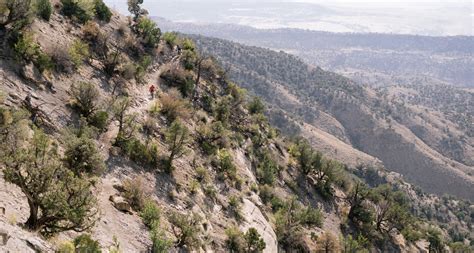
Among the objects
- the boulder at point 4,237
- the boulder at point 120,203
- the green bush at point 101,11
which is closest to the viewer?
the boulder at point 4,237

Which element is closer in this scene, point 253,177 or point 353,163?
point 253,177

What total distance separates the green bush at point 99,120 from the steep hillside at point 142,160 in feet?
0.20

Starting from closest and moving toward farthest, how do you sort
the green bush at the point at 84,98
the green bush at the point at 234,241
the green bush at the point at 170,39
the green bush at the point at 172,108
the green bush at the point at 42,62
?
the green bush at the point at 234,241
the green bush at the point at 84,98
the green bush at the point at 42,62
the green bush at the point at 172,108
the green bush at the point at 170,39

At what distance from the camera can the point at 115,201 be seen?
18.4 m

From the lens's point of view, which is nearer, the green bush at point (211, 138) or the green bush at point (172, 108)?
the green bush at point (211, 138)

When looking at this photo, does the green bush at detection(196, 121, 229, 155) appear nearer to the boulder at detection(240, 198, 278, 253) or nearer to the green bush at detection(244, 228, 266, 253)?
the boulder at detection(240, 198, 278, 253)

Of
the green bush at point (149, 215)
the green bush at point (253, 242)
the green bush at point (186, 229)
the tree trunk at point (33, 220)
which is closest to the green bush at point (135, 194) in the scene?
the green bush at point (149, 215)

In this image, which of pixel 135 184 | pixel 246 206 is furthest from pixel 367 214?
pixel 135 184

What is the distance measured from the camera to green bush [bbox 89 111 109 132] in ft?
77.0

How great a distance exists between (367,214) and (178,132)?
25.9 metres

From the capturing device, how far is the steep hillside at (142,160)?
13523mm

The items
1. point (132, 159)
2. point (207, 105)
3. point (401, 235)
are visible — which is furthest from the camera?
point (401, 235)

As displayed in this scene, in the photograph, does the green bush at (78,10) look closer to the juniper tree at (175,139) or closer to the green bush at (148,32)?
the green bush at (148,32)

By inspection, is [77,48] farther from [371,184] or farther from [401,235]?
[371,184]
